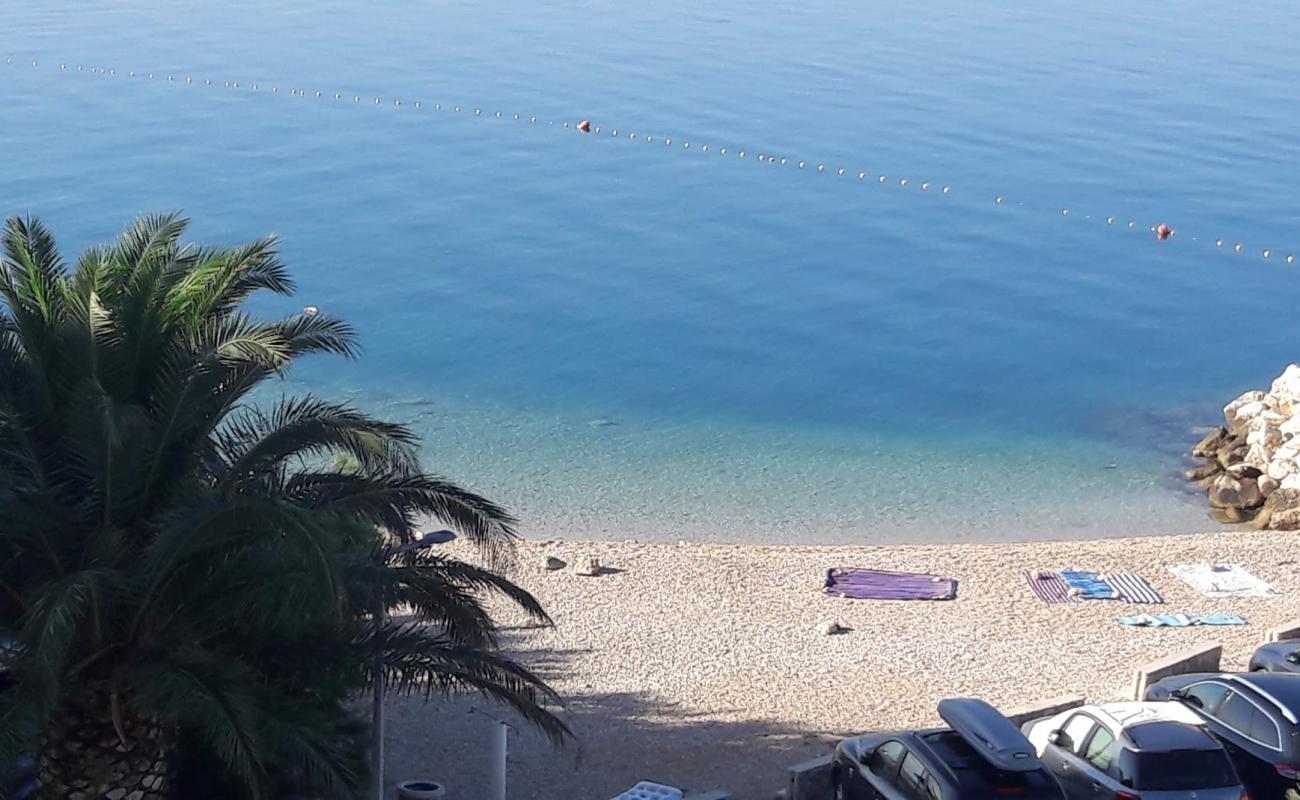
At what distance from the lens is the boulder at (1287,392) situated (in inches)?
1180

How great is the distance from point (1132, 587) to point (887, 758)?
445 inches

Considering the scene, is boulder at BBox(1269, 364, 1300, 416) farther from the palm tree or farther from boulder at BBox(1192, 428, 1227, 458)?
the palm tree

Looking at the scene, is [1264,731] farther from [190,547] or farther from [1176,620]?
[190,547]

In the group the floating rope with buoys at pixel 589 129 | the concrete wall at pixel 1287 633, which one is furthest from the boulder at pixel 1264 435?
the floating rope with buoys at pixel 589 129

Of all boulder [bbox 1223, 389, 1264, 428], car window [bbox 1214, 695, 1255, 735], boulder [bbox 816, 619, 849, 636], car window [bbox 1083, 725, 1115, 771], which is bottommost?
car window [bbox 1083, 725, 1115, 771]

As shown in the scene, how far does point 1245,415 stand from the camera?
30641mm

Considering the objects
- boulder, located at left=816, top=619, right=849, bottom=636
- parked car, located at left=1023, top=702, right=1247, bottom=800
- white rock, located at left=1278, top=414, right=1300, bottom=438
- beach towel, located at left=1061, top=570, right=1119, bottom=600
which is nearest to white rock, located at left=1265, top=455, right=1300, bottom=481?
white rock, located at left=1278, top=414, right=1300, bottom=438

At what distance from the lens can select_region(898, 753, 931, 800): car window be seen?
11.5 metres

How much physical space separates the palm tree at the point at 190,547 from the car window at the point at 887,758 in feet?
9.10

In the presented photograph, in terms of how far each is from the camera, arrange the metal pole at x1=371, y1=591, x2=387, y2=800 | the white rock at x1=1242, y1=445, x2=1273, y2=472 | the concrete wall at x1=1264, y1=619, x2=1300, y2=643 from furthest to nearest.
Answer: the white rock at x1=1242, y1=445, x2=1273, y2=472, the concrete wall at x1=1264, y1=619, x2=1300, y2=643, the metal pole at x1=371, y1=591, x2=387, y2=800

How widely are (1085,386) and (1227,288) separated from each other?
36.3ft

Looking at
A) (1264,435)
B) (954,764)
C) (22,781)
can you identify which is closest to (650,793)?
(954,764)

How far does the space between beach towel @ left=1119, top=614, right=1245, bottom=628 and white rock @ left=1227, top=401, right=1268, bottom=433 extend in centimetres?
1066

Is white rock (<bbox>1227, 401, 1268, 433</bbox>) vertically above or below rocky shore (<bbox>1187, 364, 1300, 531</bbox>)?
above
